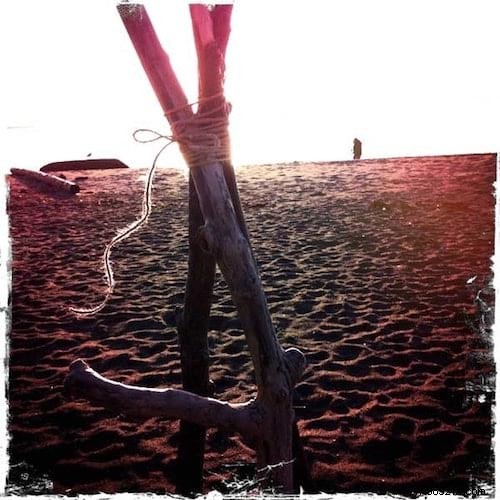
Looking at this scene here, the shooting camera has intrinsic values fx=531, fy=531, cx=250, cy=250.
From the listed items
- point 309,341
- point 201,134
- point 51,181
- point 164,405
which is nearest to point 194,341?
point 164,405

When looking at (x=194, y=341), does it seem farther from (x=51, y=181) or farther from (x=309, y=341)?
(x=51, y=181)

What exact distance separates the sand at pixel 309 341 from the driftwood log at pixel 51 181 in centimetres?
263

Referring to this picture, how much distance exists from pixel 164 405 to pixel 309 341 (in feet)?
11.4

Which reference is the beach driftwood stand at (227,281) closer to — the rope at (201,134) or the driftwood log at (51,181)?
the rope at (201,134)

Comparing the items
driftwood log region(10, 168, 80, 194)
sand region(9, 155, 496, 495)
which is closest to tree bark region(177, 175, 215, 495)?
sand region(9, 155, 496, 495)

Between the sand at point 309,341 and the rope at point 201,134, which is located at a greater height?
the rope at point 201,134

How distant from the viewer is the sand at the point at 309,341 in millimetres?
3465

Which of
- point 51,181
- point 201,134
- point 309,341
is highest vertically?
point 51,181

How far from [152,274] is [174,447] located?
4.11 meters

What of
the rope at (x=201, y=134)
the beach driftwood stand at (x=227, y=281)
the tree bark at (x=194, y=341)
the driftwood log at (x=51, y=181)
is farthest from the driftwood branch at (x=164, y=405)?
the driftwood log at (x=51, y=181)

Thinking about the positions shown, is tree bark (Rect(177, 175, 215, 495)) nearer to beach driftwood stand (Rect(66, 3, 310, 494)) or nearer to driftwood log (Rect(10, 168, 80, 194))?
beach driftwood stand (Rect(66, 3, 310, 494))

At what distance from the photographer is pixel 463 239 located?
8.25 metres

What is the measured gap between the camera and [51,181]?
1426 centimetres

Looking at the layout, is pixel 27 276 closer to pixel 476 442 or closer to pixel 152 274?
pixel 152 274
